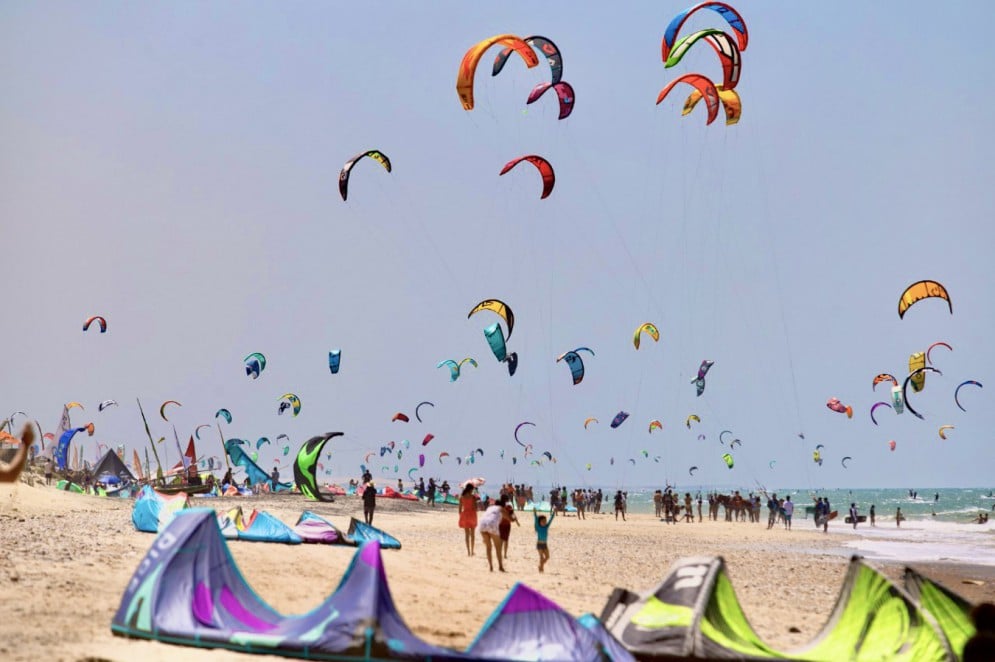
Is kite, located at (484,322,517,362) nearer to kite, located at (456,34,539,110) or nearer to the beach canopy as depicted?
kite, located at (456,34,539,110)

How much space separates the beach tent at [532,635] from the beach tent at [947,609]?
302 cm

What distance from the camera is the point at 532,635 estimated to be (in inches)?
297

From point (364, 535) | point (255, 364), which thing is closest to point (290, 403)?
point (255, 364)

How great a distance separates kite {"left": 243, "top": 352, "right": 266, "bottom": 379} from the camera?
44.2 m

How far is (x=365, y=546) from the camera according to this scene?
25.9ft

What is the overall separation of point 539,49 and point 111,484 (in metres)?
31.9

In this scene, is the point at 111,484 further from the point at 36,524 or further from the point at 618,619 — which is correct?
the point at 618,619

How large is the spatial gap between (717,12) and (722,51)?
0.78m

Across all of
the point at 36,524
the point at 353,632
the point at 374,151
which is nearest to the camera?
the point at 353,632

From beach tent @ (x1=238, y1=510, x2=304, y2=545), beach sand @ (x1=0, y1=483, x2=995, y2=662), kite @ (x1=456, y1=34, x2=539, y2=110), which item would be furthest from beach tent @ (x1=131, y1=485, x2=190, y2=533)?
kite @ (x1=456, y1=34, x2=539, y2=110)

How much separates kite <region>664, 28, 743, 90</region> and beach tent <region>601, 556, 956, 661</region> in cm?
1265

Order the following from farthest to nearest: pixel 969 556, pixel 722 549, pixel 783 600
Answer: pixel 969 556 < pixel 722 549 < pixel 783 600

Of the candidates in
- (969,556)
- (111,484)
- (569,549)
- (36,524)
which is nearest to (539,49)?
(569,549)

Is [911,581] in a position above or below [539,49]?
below
